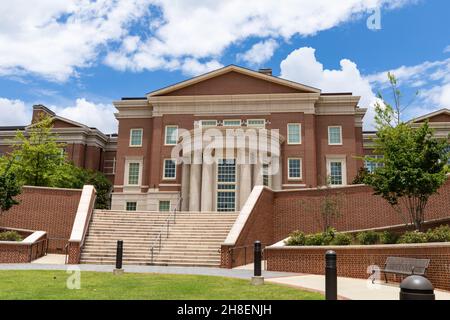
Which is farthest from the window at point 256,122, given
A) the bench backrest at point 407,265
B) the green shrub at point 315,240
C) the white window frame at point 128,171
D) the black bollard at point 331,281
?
the black bollard at point 331,281

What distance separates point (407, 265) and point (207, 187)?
19.2 metres

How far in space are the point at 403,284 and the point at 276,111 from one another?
32096 millimetres

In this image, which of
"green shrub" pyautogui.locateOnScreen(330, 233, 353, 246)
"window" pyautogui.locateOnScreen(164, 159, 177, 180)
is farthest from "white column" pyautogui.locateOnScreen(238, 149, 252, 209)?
"green shrub" pyautogui.locateOnScreen(330, 233, 353, 246)

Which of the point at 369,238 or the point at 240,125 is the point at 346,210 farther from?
the point at 240,125

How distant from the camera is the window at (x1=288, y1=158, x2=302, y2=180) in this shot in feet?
122

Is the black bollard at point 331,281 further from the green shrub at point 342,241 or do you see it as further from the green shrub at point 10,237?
the green shrub at point 10,237

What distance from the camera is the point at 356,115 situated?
4072cm

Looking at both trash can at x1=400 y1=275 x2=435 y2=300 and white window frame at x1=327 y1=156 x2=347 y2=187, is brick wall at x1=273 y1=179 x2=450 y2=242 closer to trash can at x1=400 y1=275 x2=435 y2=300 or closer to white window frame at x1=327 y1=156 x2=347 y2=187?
white window frame at x1=327 y1=156 x2=347 y2=187

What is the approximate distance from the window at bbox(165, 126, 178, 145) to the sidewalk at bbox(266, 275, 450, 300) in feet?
85.6

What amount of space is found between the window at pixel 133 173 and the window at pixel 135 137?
6.37 feet

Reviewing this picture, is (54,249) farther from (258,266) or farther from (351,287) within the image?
(351,287)

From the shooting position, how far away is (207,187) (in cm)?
3047

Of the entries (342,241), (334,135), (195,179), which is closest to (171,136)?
(195,179)
